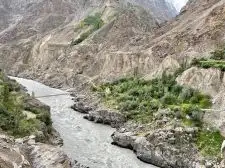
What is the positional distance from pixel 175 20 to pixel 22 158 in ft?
213

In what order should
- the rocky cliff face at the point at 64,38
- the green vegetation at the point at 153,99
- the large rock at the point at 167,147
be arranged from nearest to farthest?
the large rock at the point at 167,147, the green vegetation at the point at 153,99, the rocky cliff face at the point at 64,38

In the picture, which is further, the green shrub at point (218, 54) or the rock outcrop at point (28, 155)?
the green shrub at point (218, 54)

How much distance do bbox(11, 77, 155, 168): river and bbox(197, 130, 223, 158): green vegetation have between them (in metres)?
5.04

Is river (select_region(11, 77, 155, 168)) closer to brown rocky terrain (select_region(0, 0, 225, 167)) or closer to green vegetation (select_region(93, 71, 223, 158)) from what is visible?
brown rocky terrain (select_region(0, 0, 225, 167))

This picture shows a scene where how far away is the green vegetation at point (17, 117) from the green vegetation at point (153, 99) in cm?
1196

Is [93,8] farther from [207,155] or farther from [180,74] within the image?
[207,155]

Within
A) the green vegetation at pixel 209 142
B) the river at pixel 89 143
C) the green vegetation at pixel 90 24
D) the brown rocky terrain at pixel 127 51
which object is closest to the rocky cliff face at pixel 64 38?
the brown rocky terrain at pixel 127 51

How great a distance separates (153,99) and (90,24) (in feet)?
200

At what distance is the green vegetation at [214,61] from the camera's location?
56.0 meters

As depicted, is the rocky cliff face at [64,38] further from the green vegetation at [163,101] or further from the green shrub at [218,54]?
the green shrub at [218,54]

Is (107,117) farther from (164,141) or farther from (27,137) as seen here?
(27,137)

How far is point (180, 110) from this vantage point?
50.8 metres

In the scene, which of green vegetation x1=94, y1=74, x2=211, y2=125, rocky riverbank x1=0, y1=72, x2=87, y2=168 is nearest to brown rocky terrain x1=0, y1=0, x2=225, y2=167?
green vegetation x1=94, y1=74, x2=211, y2=125

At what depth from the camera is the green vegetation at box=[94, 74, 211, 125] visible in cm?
5128
